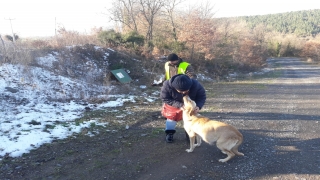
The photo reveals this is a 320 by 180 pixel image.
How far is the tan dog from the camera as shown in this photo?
4152 mm

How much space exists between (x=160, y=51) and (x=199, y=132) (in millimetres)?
16404

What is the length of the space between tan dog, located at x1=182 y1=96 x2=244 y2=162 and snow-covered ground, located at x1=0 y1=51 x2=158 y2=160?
294cm

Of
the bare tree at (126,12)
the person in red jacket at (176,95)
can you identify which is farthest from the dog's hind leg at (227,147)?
the bare tree at (126,12)

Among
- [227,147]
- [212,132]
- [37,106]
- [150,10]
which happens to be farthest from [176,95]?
[150,10]

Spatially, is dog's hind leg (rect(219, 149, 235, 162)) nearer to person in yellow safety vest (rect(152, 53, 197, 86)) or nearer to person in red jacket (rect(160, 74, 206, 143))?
person in red jacket (rect(160, 74, 206, 143))

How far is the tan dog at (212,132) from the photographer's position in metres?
4.15

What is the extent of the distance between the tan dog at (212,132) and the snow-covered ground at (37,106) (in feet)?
9.66

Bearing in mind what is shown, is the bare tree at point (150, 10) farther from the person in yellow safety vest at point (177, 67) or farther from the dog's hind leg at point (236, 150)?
the dog's hind leg at point (236, 150)

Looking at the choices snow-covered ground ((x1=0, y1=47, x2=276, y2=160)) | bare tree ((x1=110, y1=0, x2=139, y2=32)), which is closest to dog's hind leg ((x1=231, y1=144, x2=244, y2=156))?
snow-covered ground ((x1=0, y1=47, x2=276, y2=160))

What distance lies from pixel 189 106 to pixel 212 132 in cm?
67

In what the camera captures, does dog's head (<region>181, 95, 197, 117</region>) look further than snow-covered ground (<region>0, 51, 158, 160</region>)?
No

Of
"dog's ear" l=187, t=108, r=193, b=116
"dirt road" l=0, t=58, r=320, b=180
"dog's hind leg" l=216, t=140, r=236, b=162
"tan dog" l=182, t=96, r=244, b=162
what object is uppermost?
"dog's ear" l=187, t=108, r=193, b=116

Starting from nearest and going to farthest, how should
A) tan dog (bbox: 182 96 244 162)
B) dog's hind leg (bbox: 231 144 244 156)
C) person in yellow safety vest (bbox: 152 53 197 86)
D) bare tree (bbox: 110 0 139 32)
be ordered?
tan dog (bbox: 182 96 244 162)
dog's hind leg (bbox: 231 144 244 156)
person in yellow safety vest (bbox: 152 53 197 86)
bare tree (bbox: 110 0 139 32)

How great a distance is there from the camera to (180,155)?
4.59 m
